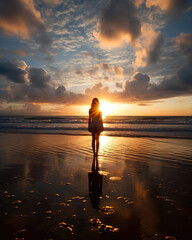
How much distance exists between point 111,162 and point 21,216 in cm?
384

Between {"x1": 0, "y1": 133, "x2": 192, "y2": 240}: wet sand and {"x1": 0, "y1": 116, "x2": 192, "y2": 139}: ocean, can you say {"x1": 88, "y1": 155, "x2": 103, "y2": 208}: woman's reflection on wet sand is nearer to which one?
{"x1": 0, "y1": 133, "x2": 192, "y2": 240}: wet sand

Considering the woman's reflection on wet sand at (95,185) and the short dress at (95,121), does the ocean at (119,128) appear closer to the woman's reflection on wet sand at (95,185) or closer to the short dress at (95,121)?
the short dress at (95,121)

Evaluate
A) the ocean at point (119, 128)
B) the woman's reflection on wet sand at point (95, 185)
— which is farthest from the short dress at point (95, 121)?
the ocean at point (119, 128)

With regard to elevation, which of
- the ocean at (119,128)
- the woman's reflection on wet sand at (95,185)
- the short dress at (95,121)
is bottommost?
the woman's reflection on wet sand at (95,185)

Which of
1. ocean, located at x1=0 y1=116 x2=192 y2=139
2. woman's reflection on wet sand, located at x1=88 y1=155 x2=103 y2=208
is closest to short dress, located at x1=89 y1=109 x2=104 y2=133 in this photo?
woman's reflection on wet sand, located at x1=88 y1=155 x2=103 y2=208

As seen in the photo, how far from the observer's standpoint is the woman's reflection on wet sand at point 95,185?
9.80 feet

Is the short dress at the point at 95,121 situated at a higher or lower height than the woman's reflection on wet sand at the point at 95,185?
higher

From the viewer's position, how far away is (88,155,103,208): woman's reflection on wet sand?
2.99 metres

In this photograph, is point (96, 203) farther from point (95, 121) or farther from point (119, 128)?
point (119, 128)

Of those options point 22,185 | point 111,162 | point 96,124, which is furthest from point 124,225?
point 96,124

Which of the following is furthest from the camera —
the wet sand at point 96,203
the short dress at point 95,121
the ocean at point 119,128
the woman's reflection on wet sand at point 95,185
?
the ocean at point 119,128

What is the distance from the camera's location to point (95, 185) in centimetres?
372

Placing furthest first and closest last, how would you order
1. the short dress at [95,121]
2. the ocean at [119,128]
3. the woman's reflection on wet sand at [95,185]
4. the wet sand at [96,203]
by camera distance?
the ocean at [119,128]
the short dress at [95,121]
the woman's reflection on wet sand at [95,185]
the wet sand at [96,203]

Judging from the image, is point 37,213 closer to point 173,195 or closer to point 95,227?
point 95,227
